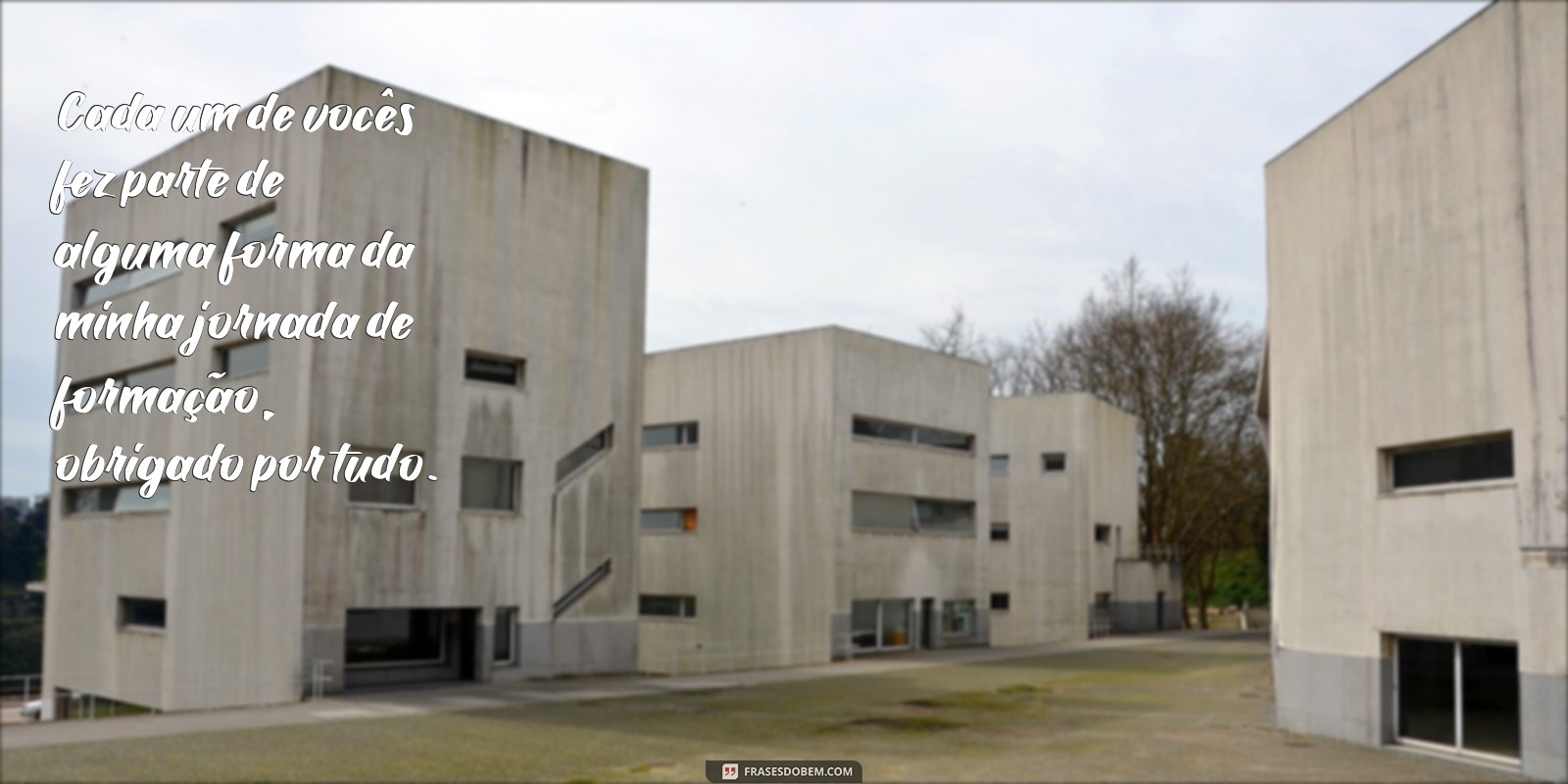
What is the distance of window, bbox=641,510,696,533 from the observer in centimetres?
4606

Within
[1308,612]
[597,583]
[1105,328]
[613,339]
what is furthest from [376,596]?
[1105,328]

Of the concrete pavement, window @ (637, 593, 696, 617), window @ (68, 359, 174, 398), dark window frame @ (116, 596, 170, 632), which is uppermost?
window @ (68, 359, 174, 398)

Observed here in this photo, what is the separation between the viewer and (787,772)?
6.91ft

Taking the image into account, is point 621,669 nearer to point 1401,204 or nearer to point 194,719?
point 194,719

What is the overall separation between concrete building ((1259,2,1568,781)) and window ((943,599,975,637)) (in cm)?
2411

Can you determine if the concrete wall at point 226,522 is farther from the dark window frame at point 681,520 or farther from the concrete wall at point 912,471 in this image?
the concrete wall at point 912,471

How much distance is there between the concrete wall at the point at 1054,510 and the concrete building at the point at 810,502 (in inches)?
283

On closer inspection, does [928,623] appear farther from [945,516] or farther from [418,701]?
[418,701]

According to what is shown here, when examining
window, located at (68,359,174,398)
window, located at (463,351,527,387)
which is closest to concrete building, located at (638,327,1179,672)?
window, located at (463,351,527,387)

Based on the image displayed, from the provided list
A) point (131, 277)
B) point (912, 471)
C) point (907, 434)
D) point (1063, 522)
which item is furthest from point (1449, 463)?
point (1063, 522)

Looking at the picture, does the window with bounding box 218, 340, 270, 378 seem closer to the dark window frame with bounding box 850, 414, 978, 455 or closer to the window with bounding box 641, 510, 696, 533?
the window with bounding box 641, 510, 696, 533

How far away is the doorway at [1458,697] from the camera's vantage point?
1859 centimetres

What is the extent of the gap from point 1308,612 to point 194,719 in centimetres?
1837

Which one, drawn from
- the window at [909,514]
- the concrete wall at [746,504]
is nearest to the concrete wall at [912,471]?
the window at [909,514]
